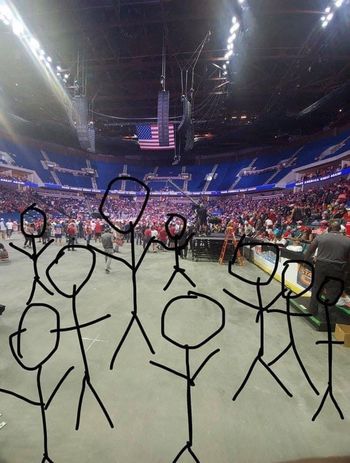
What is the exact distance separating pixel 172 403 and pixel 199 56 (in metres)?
16.0

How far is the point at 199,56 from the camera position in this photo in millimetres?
13516

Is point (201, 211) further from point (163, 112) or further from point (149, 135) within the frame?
point (149, 135)

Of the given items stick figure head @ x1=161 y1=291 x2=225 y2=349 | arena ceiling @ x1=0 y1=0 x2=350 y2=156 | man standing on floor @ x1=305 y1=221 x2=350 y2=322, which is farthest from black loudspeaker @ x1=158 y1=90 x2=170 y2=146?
man standing on floor @ x1=305 y1=221 x2=350 y2=322

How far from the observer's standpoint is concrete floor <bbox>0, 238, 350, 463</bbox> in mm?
1912

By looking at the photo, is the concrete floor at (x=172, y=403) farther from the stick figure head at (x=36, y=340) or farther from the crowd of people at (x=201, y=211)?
the crowd of people at (x=201, y=211)

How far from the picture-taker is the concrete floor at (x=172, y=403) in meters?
1.91

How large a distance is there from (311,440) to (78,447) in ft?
6.20

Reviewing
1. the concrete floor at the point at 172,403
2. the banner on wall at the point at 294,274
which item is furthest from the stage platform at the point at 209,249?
the concrete floor at the point at 172,403

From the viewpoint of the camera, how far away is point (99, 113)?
22188 mm

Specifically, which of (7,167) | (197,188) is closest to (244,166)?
(197,188)

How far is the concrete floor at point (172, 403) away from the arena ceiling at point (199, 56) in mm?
12228

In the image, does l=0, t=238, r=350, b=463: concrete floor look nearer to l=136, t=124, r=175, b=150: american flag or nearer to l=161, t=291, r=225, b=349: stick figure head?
l=161, t=291, r=225, b=349: stick figure head

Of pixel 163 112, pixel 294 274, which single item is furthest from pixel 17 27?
pixel 294 274

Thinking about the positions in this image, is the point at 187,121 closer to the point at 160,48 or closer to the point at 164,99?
the point at 164,99
